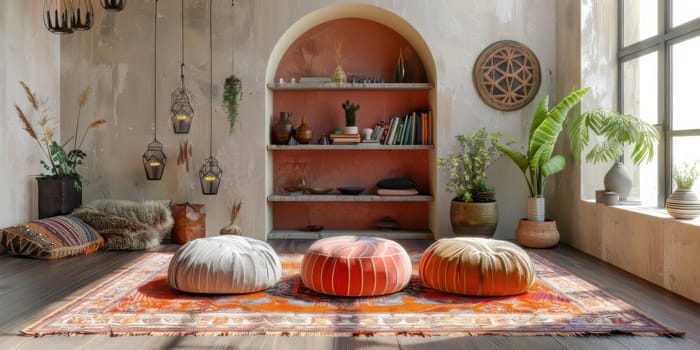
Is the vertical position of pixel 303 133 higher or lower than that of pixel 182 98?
lower

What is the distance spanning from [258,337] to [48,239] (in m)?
2.86

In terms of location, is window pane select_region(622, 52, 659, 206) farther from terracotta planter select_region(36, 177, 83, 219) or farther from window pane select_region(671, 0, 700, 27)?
terracotta planter select_region(36, 177, 83, 219)

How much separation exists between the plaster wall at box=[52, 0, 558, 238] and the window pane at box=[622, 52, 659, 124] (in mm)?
830

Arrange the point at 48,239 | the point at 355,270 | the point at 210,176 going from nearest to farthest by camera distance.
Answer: the point at 355,270
the point at 48,239
the point at 210,176

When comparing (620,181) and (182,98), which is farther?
(182,98)

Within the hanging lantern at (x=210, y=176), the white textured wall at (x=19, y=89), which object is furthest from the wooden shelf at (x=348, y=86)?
the white textured wall at (x=19, y=89)

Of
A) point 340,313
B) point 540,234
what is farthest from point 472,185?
point 340,313

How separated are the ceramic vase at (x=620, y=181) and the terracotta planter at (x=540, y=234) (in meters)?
0.65

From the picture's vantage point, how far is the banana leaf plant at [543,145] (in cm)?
489

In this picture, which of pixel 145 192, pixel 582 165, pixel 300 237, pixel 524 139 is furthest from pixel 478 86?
pixel 145 192

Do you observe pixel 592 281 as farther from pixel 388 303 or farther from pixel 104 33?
pixel 104 33

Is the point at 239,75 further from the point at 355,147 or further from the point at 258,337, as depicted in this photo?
the point at 258,337

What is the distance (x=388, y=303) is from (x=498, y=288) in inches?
26.2

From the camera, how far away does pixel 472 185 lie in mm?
5336
